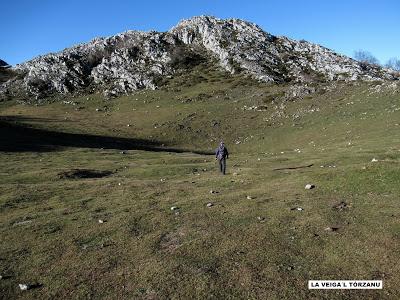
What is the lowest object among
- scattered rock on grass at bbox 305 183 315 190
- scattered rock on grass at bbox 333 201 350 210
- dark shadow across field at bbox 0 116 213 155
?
scattered rock on grass at bbox 333 201 350 210

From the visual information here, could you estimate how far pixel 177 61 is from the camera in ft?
477

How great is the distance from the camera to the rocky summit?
417 ft

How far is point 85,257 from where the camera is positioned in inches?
729

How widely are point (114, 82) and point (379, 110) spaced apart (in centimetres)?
8561

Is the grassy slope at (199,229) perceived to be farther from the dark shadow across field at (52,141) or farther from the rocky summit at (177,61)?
the rocky summit at (177,61)

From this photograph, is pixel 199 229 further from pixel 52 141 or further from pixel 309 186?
pixel 52 141

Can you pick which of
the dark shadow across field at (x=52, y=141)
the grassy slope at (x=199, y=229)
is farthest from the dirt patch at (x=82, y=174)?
the dark shadow across field at (x=52, y=141)

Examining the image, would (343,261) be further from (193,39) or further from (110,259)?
(193,39)

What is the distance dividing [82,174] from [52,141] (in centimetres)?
3117

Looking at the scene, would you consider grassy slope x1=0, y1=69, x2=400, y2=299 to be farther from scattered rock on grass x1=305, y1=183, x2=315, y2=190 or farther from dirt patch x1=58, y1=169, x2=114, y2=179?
dirt patch x1=58, y1=169, x2=114, y2=179

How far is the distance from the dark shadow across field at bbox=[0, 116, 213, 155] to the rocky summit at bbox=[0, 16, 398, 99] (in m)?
43.6

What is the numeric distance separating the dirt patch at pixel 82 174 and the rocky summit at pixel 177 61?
80.8 meters

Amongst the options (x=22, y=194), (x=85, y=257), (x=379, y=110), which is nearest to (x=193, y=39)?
(x=379, y=110)

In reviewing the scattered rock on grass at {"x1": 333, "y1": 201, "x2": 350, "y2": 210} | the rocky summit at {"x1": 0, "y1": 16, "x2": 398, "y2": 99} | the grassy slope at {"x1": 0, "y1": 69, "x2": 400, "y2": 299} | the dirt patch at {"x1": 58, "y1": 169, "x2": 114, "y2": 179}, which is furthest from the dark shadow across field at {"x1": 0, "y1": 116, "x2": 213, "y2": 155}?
the scattered rock on grass at {"x1": 333, "y1": 201, "x2": 350, "y2": 210}
